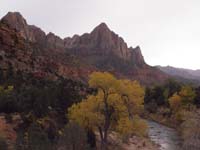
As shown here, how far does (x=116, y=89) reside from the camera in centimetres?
3300

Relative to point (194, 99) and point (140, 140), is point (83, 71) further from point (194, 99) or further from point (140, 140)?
point (140, 140)

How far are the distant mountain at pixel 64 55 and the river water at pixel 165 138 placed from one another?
20.9 metres

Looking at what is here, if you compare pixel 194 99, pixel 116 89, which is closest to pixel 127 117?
pixel 116 89

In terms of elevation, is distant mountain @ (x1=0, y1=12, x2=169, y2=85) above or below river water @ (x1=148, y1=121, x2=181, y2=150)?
above

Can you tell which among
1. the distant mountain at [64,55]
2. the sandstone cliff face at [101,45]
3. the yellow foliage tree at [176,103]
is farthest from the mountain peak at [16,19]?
the yellow foliage tree at [176,103]

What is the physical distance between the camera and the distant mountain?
65.2 metres

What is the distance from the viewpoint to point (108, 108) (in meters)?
32.8

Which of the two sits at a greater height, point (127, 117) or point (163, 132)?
point (127, 117)

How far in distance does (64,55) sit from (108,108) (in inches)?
3116

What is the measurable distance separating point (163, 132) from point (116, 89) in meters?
26.8

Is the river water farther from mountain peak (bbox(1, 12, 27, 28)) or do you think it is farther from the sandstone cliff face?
the sandstone cliff face

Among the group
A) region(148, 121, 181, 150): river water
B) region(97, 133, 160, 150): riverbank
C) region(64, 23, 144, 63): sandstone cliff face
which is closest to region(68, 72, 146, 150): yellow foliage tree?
region(97, 133, 160, 150): riverbank

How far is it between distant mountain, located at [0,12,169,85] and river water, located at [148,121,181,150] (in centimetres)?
2090

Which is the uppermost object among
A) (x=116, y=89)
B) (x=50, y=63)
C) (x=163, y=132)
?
(x=50, y=63)
